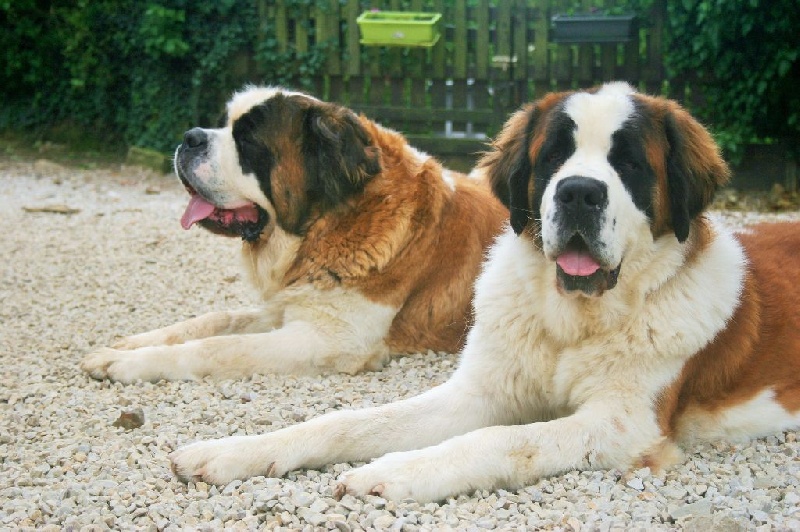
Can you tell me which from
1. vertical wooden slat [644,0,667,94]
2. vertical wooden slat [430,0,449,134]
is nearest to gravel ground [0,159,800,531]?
vertical wooden slat [430,0,449,134]

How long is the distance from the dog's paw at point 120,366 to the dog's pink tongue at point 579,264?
158cm

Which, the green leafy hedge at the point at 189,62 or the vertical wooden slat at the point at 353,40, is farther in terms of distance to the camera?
the vertical wooden slat at the point at 353,40

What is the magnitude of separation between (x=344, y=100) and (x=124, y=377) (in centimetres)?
516

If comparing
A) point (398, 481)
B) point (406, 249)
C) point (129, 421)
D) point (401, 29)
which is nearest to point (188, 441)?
point (129, 421)

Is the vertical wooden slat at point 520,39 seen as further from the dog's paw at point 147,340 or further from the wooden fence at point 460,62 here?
the dog's paw at point 147,340

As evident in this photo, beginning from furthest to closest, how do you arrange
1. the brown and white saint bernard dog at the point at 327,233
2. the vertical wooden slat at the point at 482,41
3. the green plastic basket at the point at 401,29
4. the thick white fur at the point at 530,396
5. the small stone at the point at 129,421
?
the vertical wooden slat at the point at 482,41 → the green plastic basket at the point at 401,29 → the brown and white saint bernard dog at the point at 327,233 → the small stone at the point at 129,421 → the thick white fur at the point at 530,396

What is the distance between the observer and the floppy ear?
9.17 ft

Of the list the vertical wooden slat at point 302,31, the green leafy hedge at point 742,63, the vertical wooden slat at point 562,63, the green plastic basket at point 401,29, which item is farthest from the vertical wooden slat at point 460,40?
the green leafy hedge at point 742,63

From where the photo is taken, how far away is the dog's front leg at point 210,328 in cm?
380

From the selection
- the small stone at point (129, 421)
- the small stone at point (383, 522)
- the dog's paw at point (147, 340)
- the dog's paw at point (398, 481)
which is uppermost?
the dog's paw at point (398, 481)

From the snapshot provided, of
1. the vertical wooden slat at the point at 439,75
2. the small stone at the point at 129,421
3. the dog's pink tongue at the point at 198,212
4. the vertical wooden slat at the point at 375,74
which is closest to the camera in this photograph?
the small stone at the point at 129,421

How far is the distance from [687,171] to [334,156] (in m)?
1.38

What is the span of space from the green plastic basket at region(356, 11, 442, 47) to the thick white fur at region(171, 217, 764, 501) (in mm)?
4852

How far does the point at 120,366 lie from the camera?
3.49m
